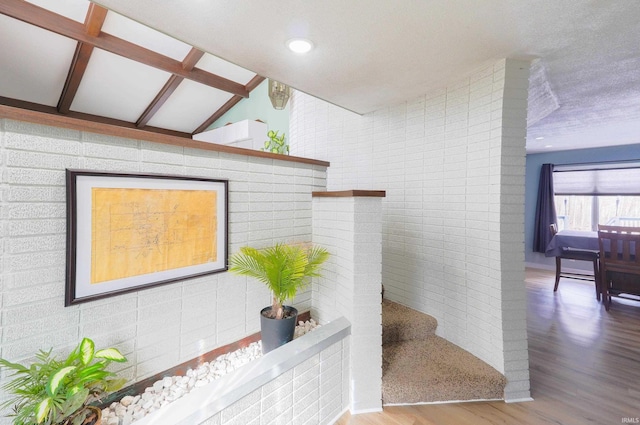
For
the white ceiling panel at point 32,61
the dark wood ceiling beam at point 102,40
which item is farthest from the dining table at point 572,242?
the white ceiling panel at point 32,61

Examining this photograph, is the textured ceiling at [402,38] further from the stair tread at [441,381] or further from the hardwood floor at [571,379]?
the hardwood floor at [571,379]

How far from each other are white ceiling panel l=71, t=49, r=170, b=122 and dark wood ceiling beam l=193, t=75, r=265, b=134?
4.00ft

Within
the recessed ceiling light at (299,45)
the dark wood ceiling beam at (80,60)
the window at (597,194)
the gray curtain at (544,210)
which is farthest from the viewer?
the gray curtain at (544,210)

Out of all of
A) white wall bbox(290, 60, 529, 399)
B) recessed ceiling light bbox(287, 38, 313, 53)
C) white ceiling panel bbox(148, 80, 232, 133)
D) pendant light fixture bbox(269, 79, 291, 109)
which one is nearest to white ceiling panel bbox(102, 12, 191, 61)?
white ceiling panel bbox(148, 80, 232, 133)

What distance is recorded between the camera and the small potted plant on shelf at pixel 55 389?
1016 millimetres

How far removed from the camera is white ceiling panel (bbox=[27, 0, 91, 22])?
9.33 feet

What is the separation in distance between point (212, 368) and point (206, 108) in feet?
17.5

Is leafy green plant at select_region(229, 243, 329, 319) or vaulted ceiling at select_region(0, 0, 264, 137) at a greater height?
vaulted ceiling at select_region(0, 0, 264, 137)

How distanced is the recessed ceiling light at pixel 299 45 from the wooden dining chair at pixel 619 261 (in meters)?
4.14

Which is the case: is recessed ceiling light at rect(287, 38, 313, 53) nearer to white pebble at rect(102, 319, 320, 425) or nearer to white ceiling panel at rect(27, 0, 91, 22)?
white pebble at rect(102, 319, 320, 425)

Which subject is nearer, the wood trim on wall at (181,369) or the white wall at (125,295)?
the white wall at (125,295)

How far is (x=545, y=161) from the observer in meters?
5.72

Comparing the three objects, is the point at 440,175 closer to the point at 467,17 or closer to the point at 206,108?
the point at 467,17

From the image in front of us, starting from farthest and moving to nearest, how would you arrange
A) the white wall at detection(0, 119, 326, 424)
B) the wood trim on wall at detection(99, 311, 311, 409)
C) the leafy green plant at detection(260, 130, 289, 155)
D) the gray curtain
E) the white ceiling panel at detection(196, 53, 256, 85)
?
the gray curtain, the white ceiling panel at detection(196, 53, 256, 85), the leafy green plant at detection(260, 130, 289, 155), the wood trim on wall at detection(99, 311, 311, 409), the white wall at detection(0, 119, 326, 424)
